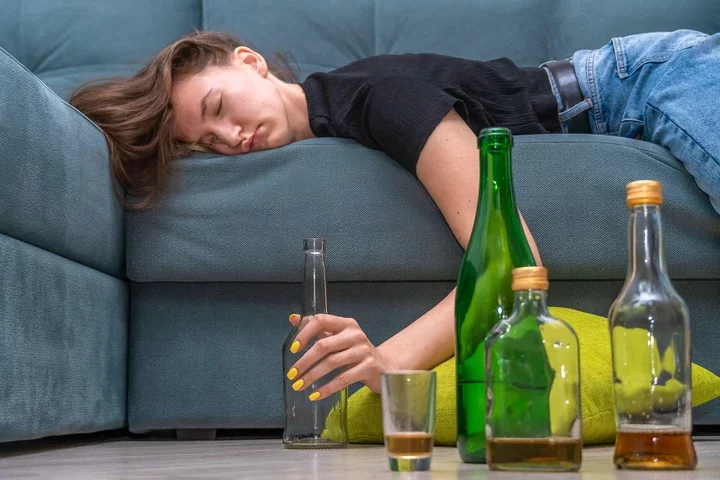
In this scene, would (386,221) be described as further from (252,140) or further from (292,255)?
(252,140)

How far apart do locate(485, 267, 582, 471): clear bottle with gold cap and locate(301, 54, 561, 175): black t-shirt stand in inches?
25.0

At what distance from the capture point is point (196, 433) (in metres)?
1.52

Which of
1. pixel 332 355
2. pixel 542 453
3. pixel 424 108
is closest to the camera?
pixel 542 453

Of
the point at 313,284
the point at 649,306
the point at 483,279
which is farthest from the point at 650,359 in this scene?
the point at 313,284

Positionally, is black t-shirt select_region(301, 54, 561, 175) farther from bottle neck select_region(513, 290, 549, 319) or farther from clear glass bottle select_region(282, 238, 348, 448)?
bottle neck select_region(513, 290, 549, 319)

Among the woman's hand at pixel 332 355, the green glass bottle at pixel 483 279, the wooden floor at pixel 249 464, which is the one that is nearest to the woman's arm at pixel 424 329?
the woman's hand at pixel 332 355

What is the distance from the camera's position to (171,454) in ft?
3.86

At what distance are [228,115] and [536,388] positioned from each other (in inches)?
37.8

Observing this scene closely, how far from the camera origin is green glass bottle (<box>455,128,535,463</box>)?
0.86m

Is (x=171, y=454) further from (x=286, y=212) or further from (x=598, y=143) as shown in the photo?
(x=598, y=143)

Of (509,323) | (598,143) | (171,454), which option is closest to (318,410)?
(171,454)

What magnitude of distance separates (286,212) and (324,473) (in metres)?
0.68

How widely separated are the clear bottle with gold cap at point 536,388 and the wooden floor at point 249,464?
2 centimetres

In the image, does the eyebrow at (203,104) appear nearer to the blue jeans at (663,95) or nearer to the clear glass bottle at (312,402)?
the clear glass bottle at (312,402)
